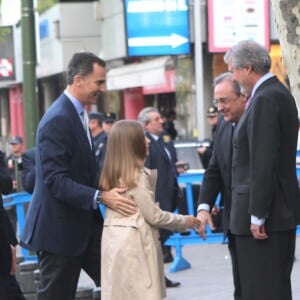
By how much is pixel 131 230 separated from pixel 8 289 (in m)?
1.12

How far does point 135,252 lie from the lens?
589 cm

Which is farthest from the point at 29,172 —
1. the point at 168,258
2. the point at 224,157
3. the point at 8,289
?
the point at 224,157

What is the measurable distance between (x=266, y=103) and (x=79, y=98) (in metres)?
1.41

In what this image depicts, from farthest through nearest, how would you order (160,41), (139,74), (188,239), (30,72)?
(139,74), (160,41), (30,72), (188,239)

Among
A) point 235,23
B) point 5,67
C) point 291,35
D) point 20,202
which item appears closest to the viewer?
point 291,35

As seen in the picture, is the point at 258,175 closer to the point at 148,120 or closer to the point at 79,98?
the point at 79,98

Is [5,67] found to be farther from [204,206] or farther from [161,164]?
[204,206]

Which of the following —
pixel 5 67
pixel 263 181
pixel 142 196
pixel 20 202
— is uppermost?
pixel 5 67

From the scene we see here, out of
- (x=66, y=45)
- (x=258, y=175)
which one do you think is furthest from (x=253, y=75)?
(x=66, y=45)

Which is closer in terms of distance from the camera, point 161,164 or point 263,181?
point 263,181

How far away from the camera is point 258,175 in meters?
5.46

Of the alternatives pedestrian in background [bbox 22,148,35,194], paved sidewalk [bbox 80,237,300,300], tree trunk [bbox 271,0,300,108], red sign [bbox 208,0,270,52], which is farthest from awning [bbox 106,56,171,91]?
tree trunk [bbox 271,0,300,108]

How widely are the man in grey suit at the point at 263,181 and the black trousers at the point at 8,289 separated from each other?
1656mm

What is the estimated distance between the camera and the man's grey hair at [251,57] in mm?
5738
